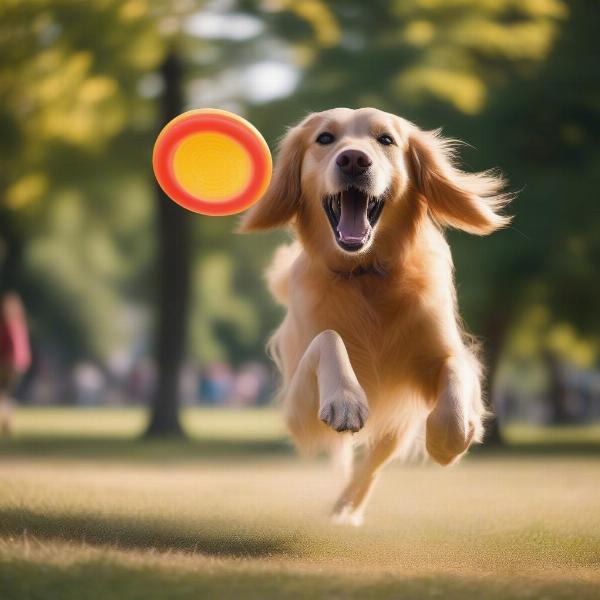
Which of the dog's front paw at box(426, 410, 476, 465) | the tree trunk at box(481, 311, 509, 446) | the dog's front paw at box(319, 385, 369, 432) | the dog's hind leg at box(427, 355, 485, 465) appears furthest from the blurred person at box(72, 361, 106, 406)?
the dog's front paw at box(319, 385, 369, 432)

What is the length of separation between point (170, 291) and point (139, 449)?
10.2 feet

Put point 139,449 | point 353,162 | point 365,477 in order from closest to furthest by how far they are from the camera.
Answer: point 353,162
point 365,477
point 139,449

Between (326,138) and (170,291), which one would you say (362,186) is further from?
(170,291)

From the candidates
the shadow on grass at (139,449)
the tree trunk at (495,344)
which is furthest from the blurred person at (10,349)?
the tree trunk at (495,344)

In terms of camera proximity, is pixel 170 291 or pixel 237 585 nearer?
pixel 237 585

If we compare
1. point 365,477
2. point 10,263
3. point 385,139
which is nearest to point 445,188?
point 385,139

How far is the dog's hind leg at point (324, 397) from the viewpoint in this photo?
3996mm

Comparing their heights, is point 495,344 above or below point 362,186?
below

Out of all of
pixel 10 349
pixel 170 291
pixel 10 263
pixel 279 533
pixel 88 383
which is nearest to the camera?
pixel 279 533

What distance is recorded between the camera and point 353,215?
4672 millimetres

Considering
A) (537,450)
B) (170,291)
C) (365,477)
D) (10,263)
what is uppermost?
(170,291)

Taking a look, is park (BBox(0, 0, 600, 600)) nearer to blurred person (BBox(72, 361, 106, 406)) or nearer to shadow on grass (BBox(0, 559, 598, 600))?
shadow on grass (BBox(0, 559, 598, 600))

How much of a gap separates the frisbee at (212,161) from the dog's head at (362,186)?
0.87 feet

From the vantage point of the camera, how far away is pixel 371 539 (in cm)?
450
